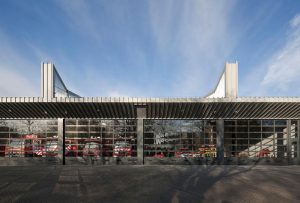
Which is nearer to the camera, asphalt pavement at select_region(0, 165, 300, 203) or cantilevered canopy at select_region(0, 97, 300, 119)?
asphalt pavement at select_region(0, 165, 300, 203)

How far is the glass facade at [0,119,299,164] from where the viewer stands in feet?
66.8

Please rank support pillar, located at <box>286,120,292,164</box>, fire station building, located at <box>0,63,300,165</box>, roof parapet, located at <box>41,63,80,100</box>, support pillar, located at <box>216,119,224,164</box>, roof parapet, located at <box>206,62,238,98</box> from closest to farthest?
roof parapet, located at <box>41,63,80,100</box>
roof parapet, located at <box>206,62,238,98</box>
fire station building, located at <box>0,63,300,165</box>
support pillar, located at <box>216,119,224,164</box>
support pillar, located at <box>286,120,292,164</box>

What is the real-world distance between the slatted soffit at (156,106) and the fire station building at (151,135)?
75 millimetres

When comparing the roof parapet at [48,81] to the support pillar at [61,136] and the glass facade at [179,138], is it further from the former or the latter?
the glass facade at [179,138]

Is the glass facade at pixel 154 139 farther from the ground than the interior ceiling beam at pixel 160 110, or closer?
closer

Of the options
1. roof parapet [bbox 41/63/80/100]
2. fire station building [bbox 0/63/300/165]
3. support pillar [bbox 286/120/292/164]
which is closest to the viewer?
roof parapet [bbox 41/63/80/100]

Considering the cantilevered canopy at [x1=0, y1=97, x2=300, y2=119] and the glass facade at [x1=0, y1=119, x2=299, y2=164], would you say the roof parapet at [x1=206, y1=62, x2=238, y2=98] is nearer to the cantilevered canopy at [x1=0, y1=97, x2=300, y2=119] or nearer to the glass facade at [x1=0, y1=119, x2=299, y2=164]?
the cantilevered canopy at [x1=0, y1=97, x2=300, y2=119]

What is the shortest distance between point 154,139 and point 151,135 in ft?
1.36

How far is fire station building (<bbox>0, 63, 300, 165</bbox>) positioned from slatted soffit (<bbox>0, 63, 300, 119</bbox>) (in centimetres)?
8

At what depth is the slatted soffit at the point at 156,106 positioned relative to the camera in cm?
1723

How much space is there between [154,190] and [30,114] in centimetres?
1308

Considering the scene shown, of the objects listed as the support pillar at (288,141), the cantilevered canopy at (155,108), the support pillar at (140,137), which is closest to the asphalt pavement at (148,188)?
the cantilevered canopy at (155,108)

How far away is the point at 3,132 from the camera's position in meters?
20.6

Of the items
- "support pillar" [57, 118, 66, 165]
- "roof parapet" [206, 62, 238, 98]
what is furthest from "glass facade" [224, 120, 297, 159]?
"support pillar" [57, 118, 66, 165]
